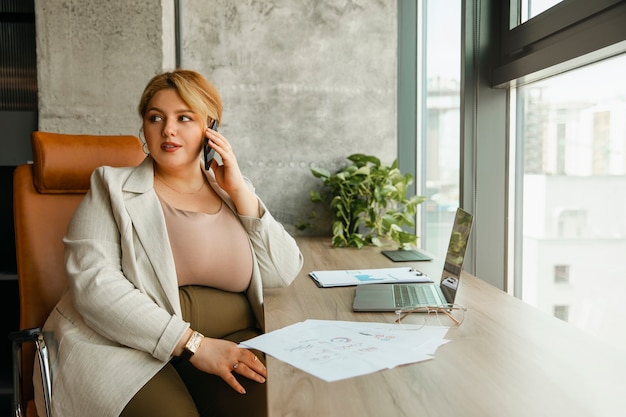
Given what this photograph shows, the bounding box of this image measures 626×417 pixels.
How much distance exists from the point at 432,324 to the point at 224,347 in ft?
1.73

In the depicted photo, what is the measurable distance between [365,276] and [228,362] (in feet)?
2.29

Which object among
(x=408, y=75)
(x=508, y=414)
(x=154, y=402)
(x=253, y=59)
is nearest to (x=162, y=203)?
(x=154, y=402)

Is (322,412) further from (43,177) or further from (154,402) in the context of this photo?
(43,177)

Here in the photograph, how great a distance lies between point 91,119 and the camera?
2.82 metres

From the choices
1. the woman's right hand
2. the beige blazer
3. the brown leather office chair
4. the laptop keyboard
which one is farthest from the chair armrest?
the laptop keyboard

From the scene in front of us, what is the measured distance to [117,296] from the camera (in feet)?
5.06

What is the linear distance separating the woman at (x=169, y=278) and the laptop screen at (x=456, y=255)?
20.6 inches

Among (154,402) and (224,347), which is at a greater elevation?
(224,347)

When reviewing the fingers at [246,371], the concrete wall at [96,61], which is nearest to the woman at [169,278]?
Answer: the fingers at [246,371]

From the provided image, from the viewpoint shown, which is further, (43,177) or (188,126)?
(43,177)

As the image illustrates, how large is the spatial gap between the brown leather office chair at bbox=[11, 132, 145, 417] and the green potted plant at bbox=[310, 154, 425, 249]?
115 cm

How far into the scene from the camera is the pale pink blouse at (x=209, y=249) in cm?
174

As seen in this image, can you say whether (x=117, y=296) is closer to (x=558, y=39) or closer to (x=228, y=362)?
(x=228, y=362)

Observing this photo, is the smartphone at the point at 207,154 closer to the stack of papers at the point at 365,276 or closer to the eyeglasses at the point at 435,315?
the stack of papers at the point at 365,276
